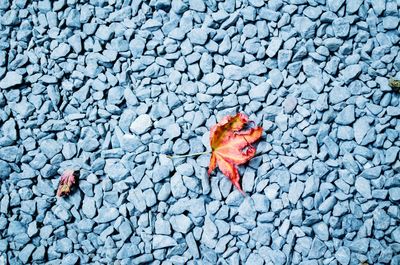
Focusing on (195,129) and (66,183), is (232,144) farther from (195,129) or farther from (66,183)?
(66,183)

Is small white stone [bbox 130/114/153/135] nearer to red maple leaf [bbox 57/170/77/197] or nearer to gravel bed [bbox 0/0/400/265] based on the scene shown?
gravel bed [bbox 0/0/400/265]

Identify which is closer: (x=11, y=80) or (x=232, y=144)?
(x=232, y=144)

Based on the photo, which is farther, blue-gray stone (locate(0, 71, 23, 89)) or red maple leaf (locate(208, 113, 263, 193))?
blue-gray stone (locate(0, 71, 23, 89))

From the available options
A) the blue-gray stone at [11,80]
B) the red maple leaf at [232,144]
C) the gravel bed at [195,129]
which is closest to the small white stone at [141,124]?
the gravel bed at [195,129]

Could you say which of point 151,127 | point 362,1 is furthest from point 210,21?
point 362,1

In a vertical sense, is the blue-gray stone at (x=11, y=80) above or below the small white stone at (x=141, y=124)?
above

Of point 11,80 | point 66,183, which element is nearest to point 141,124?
point 66,183

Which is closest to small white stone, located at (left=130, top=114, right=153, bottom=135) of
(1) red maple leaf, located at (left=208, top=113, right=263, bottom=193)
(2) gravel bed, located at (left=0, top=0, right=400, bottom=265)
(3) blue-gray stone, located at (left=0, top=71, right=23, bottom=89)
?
(2) gravel bed, located at (left=0, top=0, right=400, bottom=265)

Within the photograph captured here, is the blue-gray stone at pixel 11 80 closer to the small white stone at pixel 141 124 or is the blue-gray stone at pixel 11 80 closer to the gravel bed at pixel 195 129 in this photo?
the gravel bed at pixel 195 129
